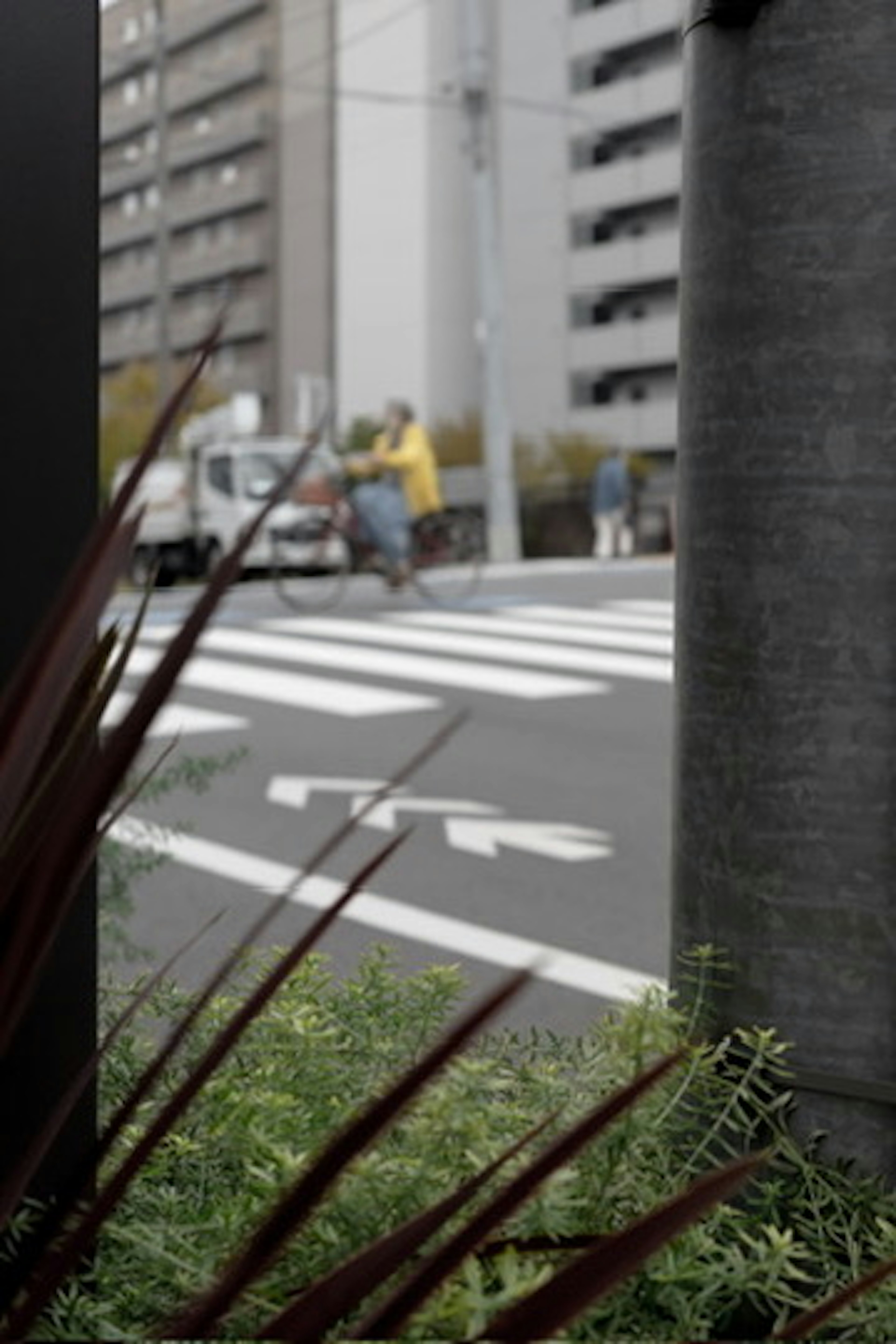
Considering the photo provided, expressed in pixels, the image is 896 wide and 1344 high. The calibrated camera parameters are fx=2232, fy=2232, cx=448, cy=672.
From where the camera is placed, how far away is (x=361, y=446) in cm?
5922

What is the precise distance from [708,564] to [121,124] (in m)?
72.0

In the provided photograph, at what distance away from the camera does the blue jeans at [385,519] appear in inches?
661

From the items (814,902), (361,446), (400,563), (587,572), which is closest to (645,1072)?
(814,902)

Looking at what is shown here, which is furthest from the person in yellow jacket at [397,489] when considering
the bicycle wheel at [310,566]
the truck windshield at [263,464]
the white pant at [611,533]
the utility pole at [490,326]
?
the white pant at [611,533]

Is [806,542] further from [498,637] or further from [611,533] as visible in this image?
[611,533]

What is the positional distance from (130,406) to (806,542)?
53.8 m

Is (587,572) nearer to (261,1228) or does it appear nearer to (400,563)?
(400,563)

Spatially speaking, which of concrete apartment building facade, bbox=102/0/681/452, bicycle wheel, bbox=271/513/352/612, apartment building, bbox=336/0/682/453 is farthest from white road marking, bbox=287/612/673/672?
apartment building, bbox=336/0/682/453

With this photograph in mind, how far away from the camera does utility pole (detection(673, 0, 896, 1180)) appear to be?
5.89ft

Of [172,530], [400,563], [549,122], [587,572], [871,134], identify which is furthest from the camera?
[549,122]

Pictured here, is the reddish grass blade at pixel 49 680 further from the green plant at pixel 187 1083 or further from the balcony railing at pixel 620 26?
the balcony railing at pixel 620 26

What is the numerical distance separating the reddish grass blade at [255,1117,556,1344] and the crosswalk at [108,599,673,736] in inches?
329

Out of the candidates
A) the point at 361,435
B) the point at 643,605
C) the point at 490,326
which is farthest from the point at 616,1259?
the point at 361,435

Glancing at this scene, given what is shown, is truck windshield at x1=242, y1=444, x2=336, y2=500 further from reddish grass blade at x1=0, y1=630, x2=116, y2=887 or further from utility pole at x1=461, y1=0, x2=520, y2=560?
reddish grass blade at x1=0, y1=630, x2=116, y2=887
